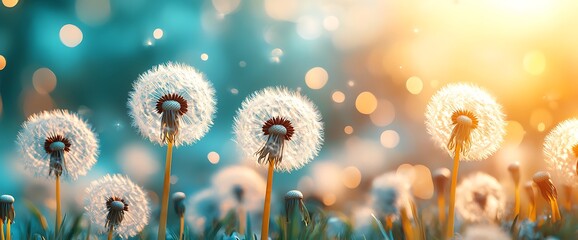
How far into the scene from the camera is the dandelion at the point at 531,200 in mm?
1229

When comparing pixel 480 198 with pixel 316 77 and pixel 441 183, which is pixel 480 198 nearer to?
pixel 441 183

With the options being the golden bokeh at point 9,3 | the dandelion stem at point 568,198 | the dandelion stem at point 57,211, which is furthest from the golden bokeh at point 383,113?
the golden bokeh at point 9,3

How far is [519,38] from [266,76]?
50cm

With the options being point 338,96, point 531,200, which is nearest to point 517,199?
point 531,200

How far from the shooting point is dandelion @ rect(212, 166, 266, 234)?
1.37 meters

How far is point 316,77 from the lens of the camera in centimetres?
143

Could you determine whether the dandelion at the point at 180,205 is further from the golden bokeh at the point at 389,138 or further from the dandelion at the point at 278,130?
the golden bokeh at the point at 389,138

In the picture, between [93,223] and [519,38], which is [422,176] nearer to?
[519,38]

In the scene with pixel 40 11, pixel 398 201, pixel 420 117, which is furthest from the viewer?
pixel 40 11

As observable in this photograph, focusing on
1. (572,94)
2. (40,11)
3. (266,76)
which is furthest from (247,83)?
(572,94)

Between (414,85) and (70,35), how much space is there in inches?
28.0

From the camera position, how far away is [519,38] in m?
1.41

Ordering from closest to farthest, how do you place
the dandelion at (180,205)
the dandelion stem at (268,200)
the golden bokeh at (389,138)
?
the dandelion stem at (268,200)
the dandelion at (180,205)
the golden bokeh at (389,138)

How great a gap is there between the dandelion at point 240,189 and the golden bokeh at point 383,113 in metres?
0.26
